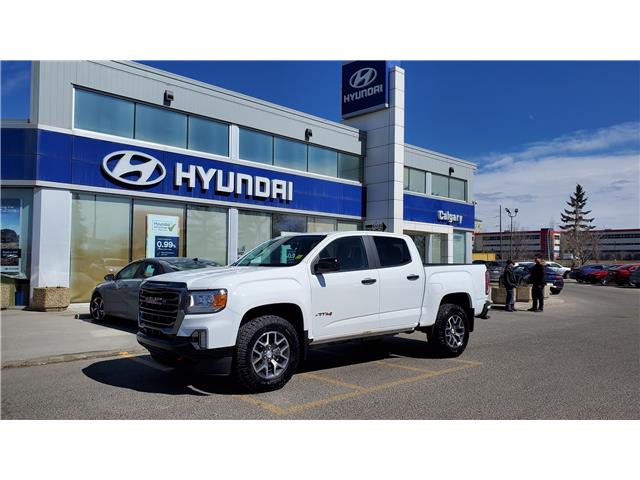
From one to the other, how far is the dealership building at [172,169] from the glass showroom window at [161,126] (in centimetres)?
3

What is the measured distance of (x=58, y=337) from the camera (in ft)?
31.5

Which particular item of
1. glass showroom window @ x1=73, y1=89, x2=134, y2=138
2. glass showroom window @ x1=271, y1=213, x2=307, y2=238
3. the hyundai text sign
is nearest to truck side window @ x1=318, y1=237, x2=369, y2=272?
glass showroom window @ x1=73, y1=89, x2=134, y2=138

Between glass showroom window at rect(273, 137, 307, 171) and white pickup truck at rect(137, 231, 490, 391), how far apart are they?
13448mm

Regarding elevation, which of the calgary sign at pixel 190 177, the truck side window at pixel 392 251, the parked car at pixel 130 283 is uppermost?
the calgary sign at pixel 190 177

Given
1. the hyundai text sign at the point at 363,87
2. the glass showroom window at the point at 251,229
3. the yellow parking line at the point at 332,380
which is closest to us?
the yellow parking line at the point at 332,380

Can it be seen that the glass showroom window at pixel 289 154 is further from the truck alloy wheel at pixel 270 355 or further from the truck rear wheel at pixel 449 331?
the truck alloy wheel at pixel 270 355

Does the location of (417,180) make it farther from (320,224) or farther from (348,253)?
(348,253)

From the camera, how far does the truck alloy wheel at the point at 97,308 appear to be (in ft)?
38.2

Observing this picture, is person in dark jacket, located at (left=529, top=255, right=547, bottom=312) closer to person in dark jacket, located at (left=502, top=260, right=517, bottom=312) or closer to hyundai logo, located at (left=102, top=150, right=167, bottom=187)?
person in dark jacket, located at (left=502, top=260, right=517, bottom=312)

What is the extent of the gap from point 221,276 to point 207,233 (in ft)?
40.7

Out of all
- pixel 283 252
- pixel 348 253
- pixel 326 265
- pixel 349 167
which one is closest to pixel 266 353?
pixel 326 265

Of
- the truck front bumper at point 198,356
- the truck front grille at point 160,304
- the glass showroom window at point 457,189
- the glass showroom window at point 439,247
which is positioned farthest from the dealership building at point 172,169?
the truck front bumper at point 198,356

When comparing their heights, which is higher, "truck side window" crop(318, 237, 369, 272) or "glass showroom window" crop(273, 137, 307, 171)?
"glass showroom window" crop(273, 137, 307, 171)

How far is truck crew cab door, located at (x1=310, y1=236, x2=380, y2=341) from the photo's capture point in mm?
6496
